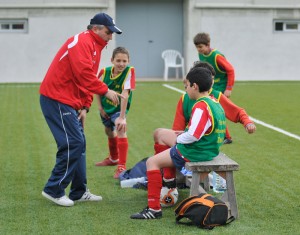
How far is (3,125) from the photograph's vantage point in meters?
14.3

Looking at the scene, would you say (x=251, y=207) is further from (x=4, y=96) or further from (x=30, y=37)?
(x=30, y=37)

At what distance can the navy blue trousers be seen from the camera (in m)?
7.51

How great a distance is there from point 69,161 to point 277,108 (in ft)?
33.8

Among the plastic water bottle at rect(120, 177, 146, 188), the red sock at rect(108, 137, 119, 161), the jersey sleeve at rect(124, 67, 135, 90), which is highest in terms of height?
the jersey sleeve at rect(124, 67, 135, 90)

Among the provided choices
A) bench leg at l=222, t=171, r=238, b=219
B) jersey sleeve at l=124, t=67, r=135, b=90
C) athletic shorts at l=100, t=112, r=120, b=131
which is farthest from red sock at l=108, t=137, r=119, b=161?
bench leg at l=222, t=171, r=238, b=219

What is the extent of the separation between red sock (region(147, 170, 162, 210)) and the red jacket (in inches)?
35.9

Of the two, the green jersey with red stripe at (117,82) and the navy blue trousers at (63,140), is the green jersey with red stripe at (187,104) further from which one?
Answer: the green jersey with red stripe at (117,82)

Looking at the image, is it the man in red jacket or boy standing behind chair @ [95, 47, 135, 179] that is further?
boy standing behind chair @ [95, 47, 135, 179]

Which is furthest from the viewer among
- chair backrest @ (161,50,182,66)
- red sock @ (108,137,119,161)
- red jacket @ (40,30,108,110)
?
chair backrest @ (161,50,182,66)

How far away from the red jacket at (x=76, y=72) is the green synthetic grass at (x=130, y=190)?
1.10 metres

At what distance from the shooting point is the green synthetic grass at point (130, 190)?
6.88m

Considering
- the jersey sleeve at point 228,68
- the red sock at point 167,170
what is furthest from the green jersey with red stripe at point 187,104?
the jersey sleeve at point 228,68

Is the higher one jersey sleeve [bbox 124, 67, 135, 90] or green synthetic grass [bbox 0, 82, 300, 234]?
jersey sleeve [bbox 124, 67, 135, 90]

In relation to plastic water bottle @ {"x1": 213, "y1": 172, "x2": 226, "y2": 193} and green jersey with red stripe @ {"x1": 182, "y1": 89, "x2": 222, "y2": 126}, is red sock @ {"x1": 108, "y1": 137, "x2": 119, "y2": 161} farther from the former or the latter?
green jersey with red stripe @ {"x1": 182, "y1": 89, "x2": 222, "y2": 126}
